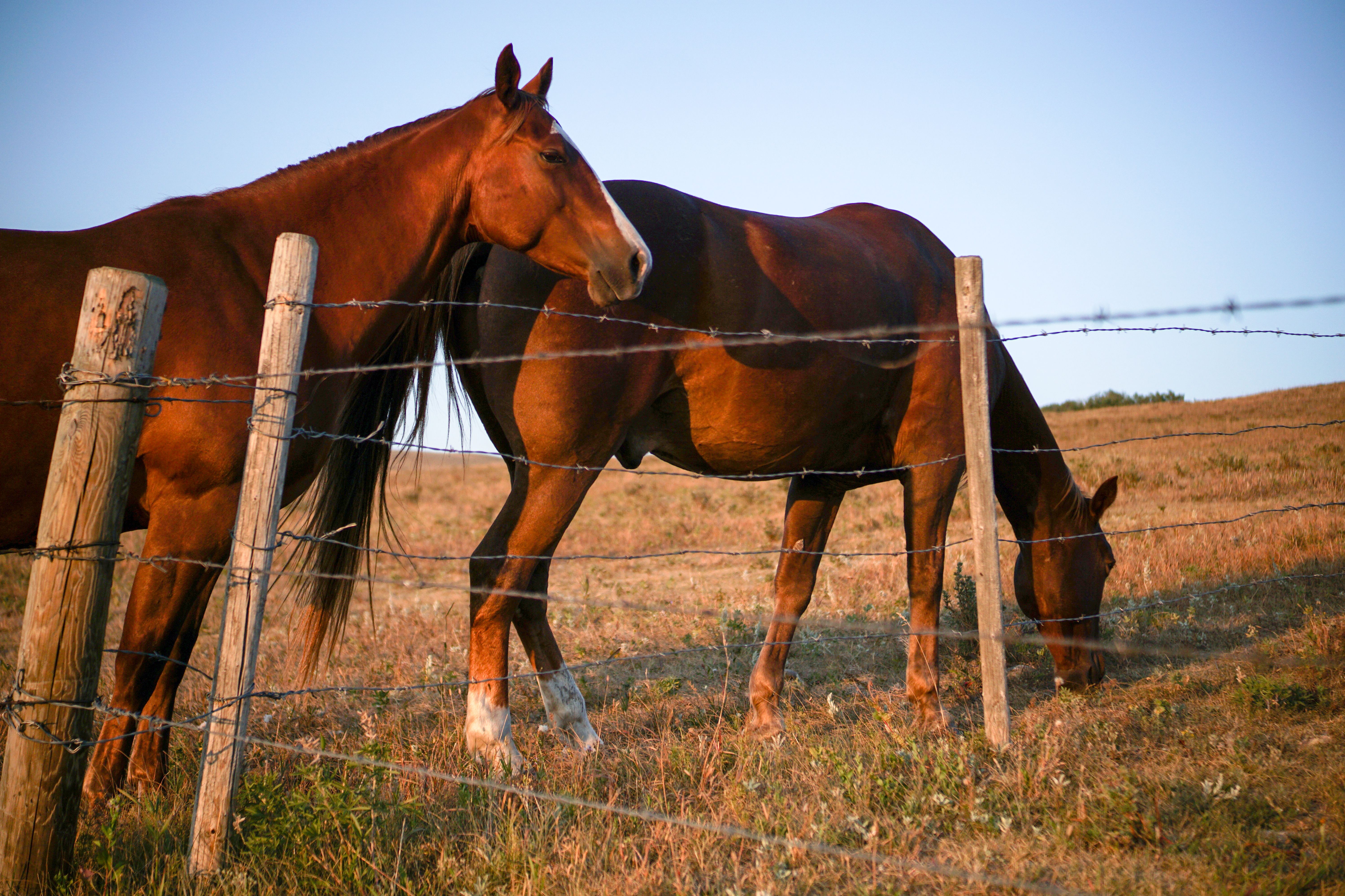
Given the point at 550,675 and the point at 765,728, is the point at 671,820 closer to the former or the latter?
the point at 550,675

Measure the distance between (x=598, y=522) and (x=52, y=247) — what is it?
12.1 m

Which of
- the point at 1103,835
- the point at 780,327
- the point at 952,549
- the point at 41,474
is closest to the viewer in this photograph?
the point at 1103,835

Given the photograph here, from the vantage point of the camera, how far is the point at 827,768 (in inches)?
130

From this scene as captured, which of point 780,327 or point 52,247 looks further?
point 780,327

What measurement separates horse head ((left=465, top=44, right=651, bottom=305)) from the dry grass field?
5.59 ft

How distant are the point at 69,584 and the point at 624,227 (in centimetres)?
222

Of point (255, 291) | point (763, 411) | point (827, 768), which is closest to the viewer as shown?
point (255, 291)

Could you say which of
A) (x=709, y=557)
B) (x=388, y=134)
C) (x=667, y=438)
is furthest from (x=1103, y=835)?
(x=709, y=557)

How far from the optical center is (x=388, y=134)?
369 centimetres

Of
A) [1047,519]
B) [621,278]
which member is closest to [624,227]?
[621,278]

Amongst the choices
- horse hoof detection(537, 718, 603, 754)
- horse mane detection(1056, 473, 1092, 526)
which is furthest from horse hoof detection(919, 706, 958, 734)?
horse mane detection(1056, 473, 1092, 526)

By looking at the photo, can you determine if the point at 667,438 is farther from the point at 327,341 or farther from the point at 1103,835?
the point at 1103,835

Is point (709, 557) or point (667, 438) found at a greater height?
point (667, 438)

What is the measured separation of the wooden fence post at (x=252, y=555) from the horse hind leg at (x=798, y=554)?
2.73 meters
